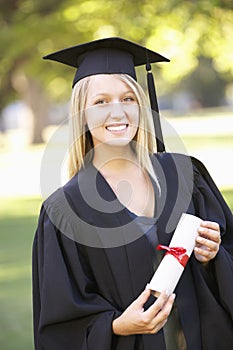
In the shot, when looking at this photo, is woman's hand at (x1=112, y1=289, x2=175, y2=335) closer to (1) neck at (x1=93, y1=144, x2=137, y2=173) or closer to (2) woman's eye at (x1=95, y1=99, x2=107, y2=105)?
(1) neck at (x1=93, y1=144, x2=137, y2=173)

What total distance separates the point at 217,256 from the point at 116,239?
1.16 feet

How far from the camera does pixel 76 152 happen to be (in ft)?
9.69

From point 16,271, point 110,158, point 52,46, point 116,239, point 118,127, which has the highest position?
point 52,46

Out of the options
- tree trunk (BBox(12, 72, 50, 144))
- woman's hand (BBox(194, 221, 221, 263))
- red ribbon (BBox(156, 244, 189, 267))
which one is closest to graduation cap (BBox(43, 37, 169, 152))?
woman's hand (BBox(194, 221, 221, 263))

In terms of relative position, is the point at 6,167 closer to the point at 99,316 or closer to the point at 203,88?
the point at 99,316

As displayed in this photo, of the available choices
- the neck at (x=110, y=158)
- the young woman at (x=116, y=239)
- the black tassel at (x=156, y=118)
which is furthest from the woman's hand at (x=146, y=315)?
the black tassel at (x=156, y=118)

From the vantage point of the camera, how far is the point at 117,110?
285 cm

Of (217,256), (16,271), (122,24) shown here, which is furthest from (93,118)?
(122,24)

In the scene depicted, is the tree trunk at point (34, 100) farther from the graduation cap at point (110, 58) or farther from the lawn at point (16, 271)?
the graduation cap at point (110, 58)

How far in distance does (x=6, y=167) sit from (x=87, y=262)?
23.5m

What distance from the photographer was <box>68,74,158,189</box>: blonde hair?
289cm

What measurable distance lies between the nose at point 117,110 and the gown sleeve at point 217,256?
39 centimetres

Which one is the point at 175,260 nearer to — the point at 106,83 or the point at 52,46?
the point at 106,83

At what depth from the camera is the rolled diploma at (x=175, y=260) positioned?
259 centimetres
